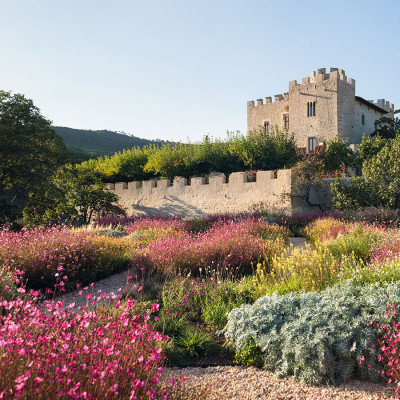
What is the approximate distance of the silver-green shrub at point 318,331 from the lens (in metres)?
3.68

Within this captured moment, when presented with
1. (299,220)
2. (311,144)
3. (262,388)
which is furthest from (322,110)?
(262,388)

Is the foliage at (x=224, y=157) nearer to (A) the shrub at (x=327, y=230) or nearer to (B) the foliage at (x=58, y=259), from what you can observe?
(A) the shrub at (x=327, y=230)

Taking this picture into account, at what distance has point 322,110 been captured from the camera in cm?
3150

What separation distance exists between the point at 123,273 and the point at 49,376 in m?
5.66

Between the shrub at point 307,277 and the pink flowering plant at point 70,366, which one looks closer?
the pink flowering plant at point 70,366

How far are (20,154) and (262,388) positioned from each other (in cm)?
1409

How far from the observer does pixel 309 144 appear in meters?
32.7

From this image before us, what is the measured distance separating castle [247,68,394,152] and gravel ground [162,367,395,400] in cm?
2962

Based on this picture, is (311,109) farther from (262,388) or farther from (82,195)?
(262,388)

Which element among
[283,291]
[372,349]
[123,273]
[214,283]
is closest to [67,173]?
[123,273]

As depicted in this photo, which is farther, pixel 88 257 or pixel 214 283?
pixel 88 257

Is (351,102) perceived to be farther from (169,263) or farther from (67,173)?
(169,263)

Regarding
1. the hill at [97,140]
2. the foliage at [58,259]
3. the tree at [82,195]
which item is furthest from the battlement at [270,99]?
the hill at [97,140]

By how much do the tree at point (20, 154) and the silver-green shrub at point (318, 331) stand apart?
12.8 meters
